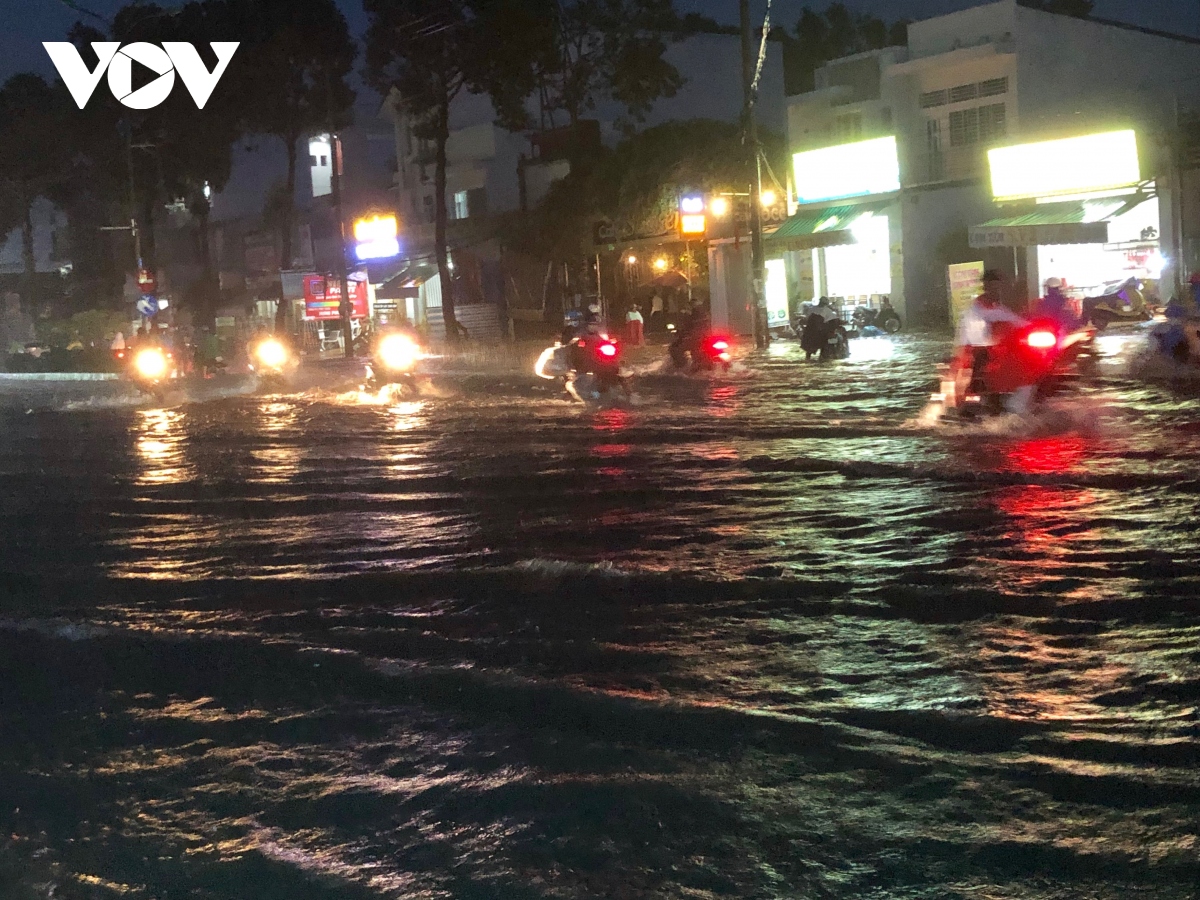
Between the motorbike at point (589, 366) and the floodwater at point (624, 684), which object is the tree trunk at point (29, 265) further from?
the floodwater at point (624, 684)

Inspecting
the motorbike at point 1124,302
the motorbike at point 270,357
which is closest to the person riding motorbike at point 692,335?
the motorbike at point 1124,302

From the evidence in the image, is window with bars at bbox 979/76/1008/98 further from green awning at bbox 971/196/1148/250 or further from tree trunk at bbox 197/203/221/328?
tree trunk at bbox 197/203/221/328

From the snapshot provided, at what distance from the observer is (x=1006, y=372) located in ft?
46.1

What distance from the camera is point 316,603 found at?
789 cm

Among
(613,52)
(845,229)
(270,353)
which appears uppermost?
(613,52)

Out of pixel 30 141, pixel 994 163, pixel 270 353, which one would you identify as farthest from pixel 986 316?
pixel 30 141

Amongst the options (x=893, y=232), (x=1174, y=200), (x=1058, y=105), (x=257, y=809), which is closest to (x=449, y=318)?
(x=893, y=232)

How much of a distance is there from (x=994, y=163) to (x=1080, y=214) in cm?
346

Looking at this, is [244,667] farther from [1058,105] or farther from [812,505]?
[1058,105]

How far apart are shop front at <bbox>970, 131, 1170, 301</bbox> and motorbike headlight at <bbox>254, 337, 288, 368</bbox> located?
1831 centimetres

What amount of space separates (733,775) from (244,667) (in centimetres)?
289

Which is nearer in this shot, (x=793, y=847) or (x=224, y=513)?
(x=793, y=847)

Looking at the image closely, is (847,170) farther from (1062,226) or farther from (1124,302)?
(1124,302)

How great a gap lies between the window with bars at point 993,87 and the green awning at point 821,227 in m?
4.01
